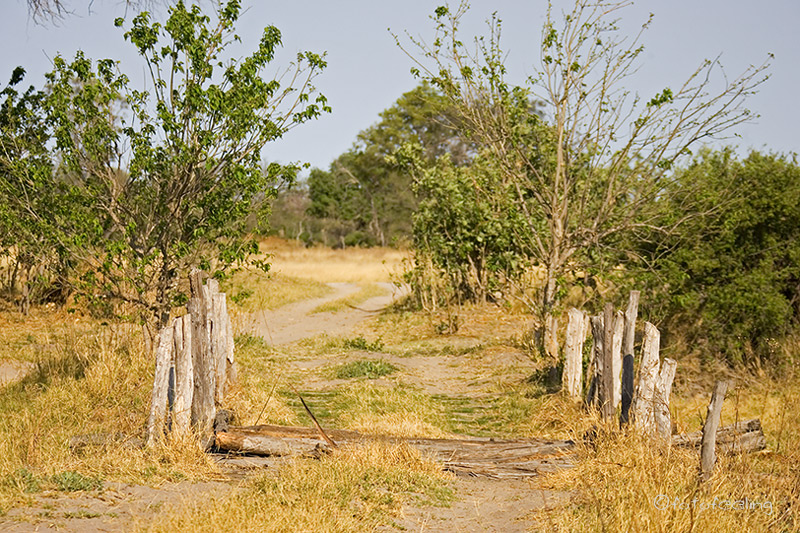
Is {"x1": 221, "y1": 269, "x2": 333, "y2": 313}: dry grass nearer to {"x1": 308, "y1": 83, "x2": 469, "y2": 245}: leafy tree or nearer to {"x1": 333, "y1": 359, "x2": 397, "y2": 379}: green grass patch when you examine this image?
{"x1": 333, "y1": 359, "x2": 397, "y2": 379}: green grass patch

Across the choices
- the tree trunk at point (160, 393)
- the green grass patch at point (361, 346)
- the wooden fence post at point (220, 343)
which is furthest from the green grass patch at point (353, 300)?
the tree trunk at point (160, 393)

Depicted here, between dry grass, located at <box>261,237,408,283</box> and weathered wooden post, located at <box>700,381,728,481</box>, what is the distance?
56.0 feet

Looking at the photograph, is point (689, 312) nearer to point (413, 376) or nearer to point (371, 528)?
point (413, 376)

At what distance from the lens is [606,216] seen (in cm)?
1169

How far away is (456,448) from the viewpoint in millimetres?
6809

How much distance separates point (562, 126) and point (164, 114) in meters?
5.80

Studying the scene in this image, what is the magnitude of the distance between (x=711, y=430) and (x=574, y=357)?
3.79m

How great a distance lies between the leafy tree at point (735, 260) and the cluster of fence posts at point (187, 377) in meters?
7.42

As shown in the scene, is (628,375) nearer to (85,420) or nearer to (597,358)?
(597,358)

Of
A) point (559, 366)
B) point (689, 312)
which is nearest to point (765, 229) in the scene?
point (689, 312)

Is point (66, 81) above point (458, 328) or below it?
above

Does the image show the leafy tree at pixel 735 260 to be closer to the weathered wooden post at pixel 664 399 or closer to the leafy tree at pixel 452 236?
the leafy tree at pixel 452 236

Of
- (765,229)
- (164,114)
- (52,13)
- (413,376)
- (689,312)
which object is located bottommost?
(413,376)

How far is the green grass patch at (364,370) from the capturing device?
11.3 m
